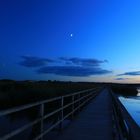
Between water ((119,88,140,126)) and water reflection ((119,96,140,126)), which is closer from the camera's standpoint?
water reflection ((119,96,140,126))

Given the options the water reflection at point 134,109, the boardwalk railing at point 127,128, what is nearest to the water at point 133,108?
the water reflection at point 134,109

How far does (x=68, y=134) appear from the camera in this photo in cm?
922

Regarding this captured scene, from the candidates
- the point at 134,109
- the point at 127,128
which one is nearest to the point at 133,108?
the point at 134,109

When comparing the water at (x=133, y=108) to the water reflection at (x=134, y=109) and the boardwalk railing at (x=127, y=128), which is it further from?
the boardwalk railing at (x=127, y=128)

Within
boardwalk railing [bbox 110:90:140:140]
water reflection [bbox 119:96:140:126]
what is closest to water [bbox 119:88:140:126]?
water reflection [bbox 119:96:140:126]

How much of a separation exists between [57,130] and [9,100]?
1803 cm

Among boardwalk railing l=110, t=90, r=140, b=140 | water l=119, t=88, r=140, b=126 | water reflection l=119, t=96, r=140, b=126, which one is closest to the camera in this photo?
boardwalk railing l=110, t=90, r=140, b=140

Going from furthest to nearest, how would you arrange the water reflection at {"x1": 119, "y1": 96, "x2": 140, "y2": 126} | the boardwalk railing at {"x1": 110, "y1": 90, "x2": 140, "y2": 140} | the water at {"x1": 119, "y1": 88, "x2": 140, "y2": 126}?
the water at {"x1": 119, "y1": 88, "x2": 140, "y2": 126}, the water reflection at {"x1": 119, "y1": 96, "x2": 140, "y2": 126}, the boardwalk railing at {"x1": 110, "y1": 90, "x2": 140, "y2": 140}

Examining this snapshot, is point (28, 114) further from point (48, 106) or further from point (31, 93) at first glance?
point (31, 93)

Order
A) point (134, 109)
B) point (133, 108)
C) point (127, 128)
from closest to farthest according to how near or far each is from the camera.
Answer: point (127, 128)
point (134, 109)
point (133, 108)

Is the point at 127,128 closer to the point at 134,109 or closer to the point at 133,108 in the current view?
the point at 134,109

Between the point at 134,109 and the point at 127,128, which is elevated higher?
the point at 134,109

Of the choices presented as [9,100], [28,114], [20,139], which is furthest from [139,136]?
[9,100]

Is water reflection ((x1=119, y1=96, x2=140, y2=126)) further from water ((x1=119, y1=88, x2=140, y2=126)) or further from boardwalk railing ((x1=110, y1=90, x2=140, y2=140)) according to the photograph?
boardwalk railing ((x1=110, y1=90, x2=140, y2=140))
